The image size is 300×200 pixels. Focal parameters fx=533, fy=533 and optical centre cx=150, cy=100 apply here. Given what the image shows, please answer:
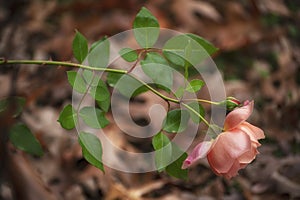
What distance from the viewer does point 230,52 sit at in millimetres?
1902

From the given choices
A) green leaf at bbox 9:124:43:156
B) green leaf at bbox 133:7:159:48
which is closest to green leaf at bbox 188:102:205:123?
green leaf at bbox 133:7:159:48

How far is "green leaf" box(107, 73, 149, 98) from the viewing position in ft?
2.61

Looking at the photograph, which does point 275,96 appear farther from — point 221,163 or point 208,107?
point 221,163

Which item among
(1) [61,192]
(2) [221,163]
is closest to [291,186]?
(1) [61,192]

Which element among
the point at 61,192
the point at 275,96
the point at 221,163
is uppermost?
the point at 221,163

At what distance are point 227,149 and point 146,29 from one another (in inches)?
9.1

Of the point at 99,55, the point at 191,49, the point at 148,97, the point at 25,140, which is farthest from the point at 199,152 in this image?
the point at 148,97

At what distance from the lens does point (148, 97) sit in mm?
1575

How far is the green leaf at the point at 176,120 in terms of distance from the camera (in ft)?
2.42

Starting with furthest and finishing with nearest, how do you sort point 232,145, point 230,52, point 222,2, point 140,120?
point 222,2, point 230,52, point 140,120, point 232,145

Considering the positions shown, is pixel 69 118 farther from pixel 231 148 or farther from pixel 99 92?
pixel 231 148

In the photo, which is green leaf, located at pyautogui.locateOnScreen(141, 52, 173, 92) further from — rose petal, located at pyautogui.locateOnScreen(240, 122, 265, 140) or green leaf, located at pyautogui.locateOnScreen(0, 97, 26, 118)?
green leaf, located at pyautogui.locateOnScreen(0, 97, 26, 118)

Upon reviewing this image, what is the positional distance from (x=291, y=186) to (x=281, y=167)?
98mm

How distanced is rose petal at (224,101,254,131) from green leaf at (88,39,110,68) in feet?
0.80
